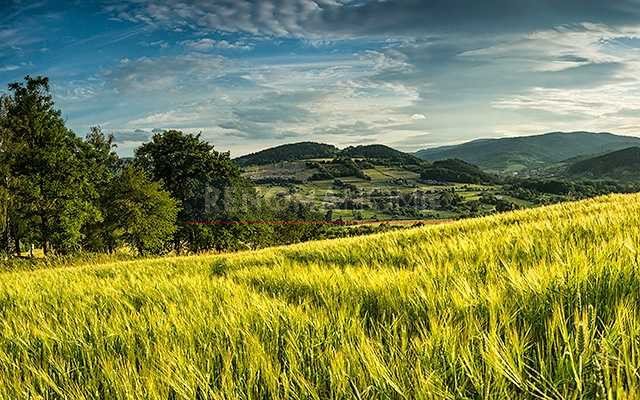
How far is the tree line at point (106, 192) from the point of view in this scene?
4509 centimetres

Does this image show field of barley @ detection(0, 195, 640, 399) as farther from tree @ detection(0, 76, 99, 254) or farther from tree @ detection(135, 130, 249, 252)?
tree @ detection(135, 130, 249, 252)

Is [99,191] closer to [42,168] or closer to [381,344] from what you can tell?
[42,168]

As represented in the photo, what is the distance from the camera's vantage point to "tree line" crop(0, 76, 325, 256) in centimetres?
4509

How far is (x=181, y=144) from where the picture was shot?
6769 cm

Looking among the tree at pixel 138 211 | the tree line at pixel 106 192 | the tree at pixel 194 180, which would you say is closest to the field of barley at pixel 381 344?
the tree line at pixel 106 192

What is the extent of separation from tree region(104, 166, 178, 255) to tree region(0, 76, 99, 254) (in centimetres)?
631

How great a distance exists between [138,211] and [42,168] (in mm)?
11831

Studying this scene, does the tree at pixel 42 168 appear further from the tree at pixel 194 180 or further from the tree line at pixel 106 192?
the tree at pixel 194 180

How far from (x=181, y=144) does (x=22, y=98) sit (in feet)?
79.0

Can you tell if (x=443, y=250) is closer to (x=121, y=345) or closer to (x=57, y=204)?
(x=121, y=345)

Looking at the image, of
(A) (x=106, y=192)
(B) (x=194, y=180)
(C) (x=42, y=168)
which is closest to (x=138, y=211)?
(A) (x=106, y=192)

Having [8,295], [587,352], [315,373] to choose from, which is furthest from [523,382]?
[8,295]

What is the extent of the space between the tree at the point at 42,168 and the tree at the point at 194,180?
1803 cm

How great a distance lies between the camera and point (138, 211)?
54.5 meters
